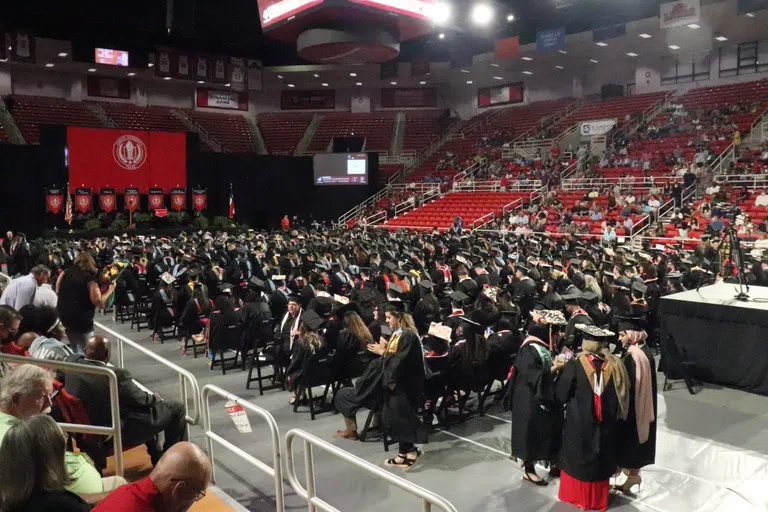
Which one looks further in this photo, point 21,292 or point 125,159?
point 125,159

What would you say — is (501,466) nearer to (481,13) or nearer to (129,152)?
(481,13)

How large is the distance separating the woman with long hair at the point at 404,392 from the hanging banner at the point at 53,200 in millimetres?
22357

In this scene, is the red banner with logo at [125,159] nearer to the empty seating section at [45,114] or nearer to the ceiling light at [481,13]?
the empty seating section at [45,114]

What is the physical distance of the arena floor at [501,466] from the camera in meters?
4.92

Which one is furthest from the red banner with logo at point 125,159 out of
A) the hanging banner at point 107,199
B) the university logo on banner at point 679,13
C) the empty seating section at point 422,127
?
the university logo on banner at point 679,13

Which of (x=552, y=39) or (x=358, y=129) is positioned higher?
(x=552, y=39)

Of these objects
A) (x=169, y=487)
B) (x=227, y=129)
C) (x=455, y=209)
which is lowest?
(x=169, y=487)

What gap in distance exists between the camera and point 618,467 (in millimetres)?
5168

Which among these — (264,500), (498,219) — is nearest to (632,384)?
(264,500)

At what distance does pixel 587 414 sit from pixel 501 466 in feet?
3.83

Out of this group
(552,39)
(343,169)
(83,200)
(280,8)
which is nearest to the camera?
(280,8)

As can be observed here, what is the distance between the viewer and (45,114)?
28.6m

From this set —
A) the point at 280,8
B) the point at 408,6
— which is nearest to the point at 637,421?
the point at 408,6

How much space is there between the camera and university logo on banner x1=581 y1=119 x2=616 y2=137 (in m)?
28.1
